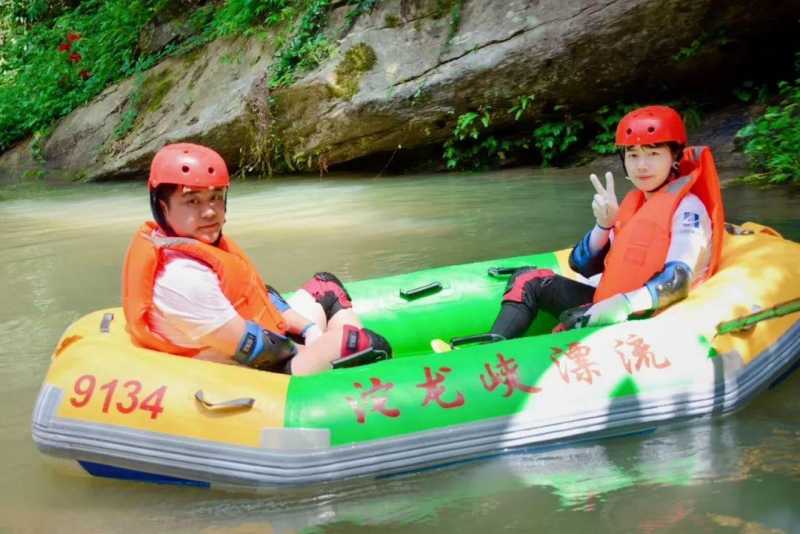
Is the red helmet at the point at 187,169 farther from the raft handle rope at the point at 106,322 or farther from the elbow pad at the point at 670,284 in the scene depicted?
the elbow pad at the point at 670,284

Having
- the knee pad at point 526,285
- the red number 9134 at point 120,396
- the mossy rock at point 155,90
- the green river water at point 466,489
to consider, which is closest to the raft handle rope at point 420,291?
the knee pad at point 526,285

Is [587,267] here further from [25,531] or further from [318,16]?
[318,16]

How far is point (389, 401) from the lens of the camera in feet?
9.77

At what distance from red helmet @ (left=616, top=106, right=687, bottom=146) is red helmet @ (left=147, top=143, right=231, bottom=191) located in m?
1.54

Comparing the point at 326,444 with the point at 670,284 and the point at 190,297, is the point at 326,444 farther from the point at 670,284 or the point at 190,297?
the point at 670,284

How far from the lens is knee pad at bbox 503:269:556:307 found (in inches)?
150

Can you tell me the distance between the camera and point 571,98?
9.44 m

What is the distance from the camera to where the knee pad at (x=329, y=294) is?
3.82m

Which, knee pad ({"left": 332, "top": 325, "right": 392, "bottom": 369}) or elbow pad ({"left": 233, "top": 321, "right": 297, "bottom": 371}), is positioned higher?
elbow pad ({"left": 233, "top": 321, "right": 297, "bottom": 371})

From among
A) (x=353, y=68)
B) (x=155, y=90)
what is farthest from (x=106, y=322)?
(x=155, y=90)

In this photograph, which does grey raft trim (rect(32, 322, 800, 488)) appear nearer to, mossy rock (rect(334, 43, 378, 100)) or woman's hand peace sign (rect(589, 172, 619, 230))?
woman's hand peace sign (rect(589, 172, 619, 230))

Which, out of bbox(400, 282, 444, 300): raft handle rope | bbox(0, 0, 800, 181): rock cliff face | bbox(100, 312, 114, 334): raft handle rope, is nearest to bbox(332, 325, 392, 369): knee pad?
bbox(400, 282, 444, 300): raft handle rope

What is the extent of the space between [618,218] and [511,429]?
1.21m

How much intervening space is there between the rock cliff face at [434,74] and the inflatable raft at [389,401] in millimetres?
5802
